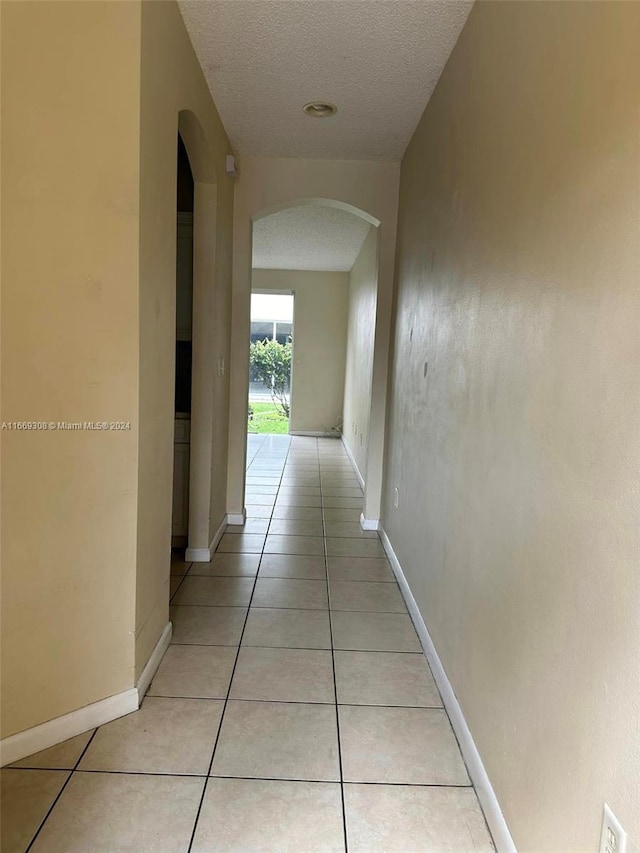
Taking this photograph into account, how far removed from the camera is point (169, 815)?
1.36m

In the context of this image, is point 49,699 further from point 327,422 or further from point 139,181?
point 327,422

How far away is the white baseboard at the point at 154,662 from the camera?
5.94 ft

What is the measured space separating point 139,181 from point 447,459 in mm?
1425

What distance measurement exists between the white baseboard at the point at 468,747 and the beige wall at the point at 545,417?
42mm

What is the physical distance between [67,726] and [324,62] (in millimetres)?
2789

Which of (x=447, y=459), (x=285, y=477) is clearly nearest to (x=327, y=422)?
(x=285, y=477)

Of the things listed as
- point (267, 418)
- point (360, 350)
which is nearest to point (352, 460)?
point (360, 350)

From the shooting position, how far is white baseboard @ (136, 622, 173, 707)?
1.81m

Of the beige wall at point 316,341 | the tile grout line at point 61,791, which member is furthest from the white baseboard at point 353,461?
the tile grout line at point 61,791

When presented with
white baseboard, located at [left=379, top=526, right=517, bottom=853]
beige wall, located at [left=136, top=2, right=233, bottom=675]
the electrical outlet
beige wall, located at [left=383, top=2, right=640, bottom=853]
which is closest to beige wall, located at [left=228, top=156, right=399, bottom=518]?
beige wall, located at [left=136, top=2, right=233, bottom=675]

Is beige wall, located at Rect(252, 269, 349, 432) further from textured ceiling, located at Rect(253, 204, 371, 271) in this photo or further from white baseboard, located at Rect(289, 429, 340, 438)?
textured ceiling, located at Rect(253, 204, 371, 271)

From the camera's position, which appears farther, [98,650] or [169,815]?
[98,650]

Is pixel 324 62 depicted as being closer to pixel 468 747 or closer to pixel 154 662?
pixel 154 662

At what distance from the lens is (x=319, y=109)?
2.73m
